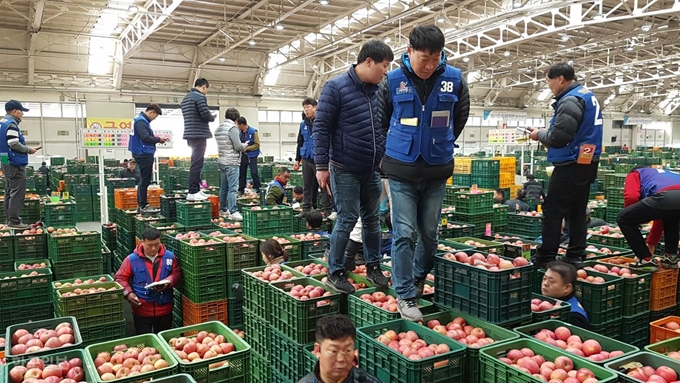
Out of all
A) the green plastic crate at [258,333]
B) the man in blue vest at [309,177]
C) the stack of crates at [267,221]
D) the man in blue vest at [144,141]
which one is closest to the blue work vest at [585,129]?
the green plastic crate at [258,333]

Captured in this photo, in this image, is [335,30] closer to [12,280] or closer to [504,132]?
[504,132]

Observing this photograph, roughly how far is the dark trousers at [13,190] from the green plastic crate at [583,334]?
6986mm

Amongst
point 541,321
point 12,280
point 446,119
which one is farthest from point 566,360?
point 12,280

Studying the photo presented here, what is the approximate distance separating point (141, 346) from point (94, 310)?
1377mm

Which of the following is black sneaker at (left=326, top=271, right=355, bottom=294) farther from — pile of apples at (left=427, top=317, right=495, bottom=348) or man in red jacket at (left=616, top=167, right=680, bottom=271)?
man in red jacket at (left=616, top=167, right=680, bottom=271)

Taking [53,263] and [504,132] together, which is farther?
[504,132]

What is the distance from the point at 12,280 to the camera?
4.73m

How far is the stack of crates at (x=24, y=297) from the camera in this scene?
15.5 ft

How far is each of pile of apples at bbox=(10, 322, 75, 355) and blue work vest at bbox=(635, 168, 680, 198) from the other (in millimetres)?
4621

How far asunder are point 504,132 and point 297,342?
974 centimetres

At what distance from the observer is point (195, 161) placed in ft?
23.7

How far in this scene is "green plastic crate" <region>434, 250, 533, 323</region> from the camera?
3018 mm

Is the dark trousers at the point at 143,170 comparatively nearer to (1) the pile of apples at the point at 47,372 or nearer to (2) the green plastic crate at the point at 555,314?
(1) the pile of apples at the point at 47,372

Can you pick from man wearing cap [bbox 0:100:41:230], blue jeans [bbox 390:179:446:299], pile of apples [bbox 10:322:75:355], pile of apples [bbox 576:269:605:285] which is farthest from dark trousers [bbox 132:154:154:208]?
pile of apples [bbox 576:269:605:285]
